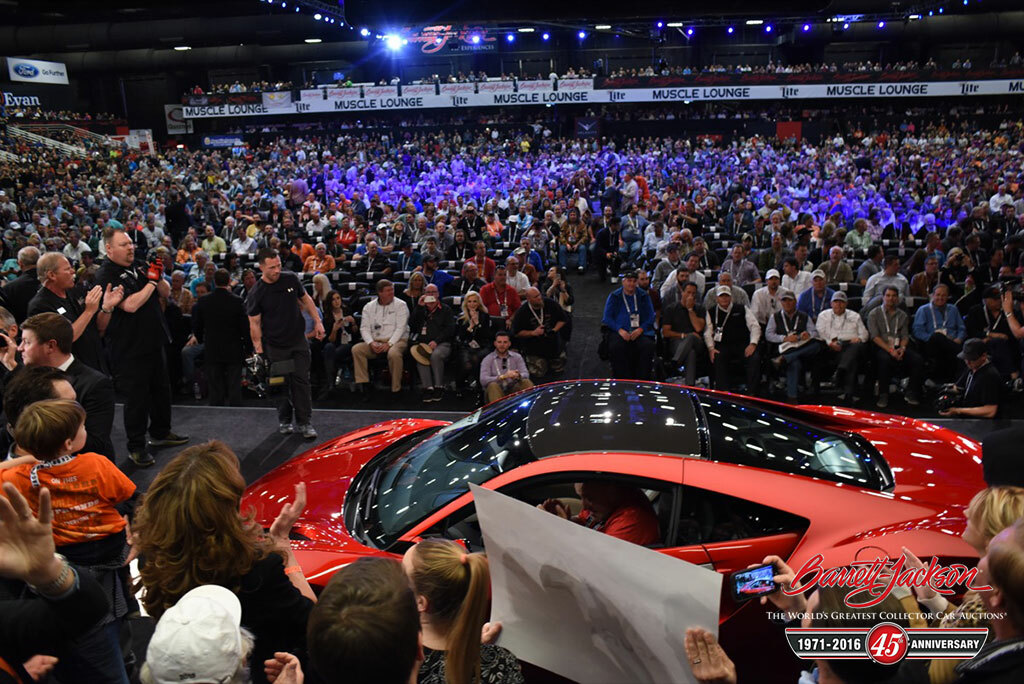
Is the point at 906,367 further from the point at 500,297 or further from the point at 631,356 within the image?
the point at 500,297

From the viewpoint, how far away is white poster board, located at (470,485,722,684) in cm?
193

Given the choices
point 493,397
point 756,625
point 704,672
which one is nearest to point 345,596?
point 704,672

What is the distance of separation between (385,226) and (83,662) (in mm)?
12335

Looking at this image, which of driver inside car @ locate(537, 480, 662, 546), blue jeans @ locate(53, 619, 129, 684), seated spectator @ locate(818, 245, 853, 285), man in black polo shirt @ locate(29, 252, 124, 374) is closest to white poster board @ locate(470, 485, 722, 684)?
driver inside car @ locate(537, 480, 662, 546)

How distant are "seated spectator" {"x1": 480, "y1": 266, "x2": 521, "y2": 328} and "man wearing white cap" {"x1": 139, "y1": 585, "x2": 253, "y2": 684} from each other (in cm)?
690

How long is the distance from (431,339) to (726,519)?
5245mm

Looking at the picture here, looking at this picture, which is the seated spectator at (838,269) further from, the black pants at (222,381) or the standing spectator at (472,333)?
the black pants at (222,381)

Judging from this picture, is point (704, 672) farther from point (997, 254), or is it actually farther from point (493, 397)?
point (997, 254)

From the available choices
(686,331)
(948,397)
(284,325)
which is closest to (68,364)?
(284,325)

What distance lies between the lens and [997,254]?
9.23 meters

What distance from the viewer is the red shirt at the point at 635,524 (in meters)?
3.22

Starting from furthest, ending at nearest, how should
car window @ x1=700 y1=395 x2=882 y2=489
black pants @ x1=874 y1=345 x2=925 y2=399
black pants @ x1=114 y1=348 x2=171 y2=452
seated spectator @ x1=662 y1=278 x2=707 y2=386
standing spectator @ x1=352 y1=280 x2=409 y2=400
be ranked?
standing spectator @ x1=352 y1=280 x2=409 y2=400
seated spectator @ x1=662 y1=278 x2=707 y2=386
black pants @ x1=874 y1=345 x2=925 y2=399
black pants @ x1=114 y1=348 x2=171 y2=452
car window @ x1=700 y1=395 x2=882 y2=489

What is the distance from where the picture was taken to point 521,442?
351 centimetres

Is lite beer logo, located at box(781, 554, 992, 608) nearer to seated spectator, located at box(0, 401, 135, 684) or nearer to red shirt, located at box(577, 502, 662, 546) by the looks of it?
red shirt, located at box(577, 502, 662, 546)
